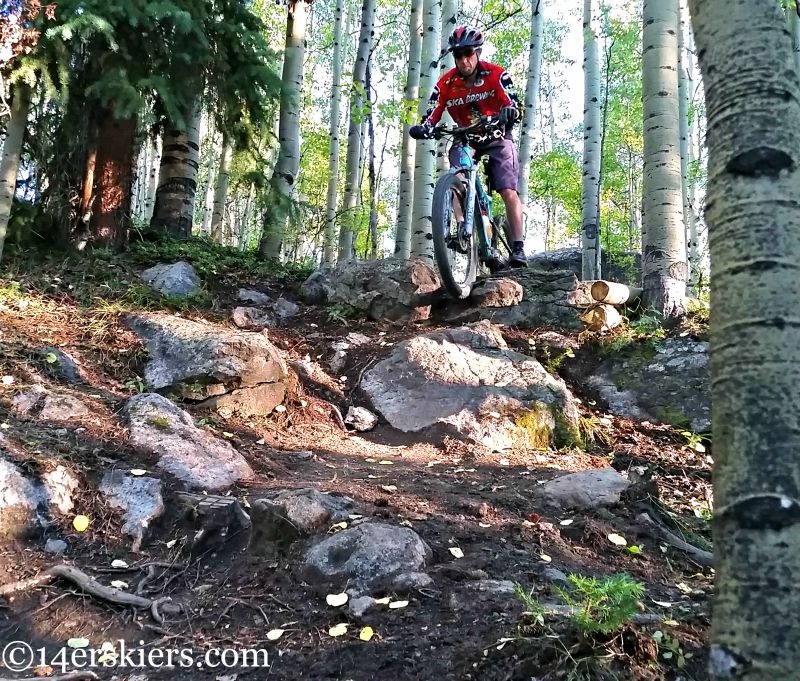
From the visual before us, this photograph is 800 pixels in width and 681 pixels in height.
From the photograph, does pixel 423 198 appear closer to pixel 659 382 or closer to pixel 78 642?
pixel 659 382

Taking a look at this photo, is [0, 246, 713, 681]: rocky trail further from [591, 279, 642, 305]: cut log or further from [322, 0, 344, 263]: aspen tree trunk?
[322, 0, 344, 263]: aspen tree trunk

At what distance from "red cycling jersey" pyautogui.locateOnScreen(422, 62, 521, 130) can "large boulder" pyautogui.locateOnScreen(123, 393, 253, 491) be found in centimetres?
354

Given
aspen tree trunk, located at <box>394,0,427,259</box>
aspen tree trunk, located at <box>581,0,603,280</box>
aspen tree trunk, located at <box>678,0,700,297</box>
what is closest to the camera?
aspen tree trunk, located at <box>581,0,603,280</box>

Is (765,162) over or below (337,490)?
over

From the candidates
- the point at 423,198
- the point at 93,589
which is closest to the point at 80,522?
the point at 93,589

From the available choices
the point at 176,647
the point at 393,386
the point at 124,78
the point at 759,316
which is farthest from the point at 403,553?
the point at 124,78

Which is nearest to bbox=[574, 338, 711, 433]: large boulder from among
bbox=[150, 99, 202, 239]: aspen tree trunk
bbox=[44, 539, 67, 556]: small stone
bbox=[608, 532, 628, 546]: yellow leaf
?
bbox=[608, 532, 628, 546]: yellow leaf

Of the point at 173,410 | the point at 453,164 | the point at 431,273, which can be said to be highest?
the point at 453,164

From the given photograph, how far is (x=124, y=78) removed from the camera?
532 cm

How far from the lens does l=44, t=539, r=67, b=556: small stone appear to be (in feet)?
8.19

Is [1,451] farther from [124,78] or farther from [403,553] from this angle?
[124,78]

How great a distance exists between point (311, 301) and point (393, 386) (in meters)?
2.11

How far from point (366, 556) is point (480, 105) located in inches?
176

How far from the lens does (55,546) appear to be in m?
2.52
